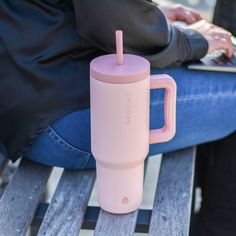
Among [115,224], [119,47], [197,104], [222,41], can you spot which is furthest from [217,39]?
[115,224]

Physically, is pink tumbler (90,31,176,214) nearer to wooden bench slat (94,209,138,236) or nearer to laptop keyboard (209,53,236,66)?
wooden bench slat (94,209,138,236)

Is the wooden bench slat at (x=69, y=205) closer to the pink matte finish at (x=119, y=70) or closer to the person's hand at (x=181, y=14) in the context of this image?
the pink matte finish at (x=119, y=70)

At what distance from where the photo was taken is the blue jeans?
1331mm

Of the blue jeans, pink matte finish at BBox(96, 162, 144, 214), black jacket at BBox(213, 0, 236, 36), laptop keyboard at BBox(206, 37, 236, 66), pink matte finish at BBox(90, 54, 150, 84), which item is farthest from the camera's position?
black jacket at BBox(213, 0, 236, 36)

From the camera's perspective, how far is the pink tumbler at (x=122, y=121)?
1123 mm

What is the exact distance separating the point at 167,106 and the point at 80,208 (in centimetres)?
27

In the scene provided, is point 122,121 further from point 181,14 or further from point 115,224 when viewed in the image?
point 181,14

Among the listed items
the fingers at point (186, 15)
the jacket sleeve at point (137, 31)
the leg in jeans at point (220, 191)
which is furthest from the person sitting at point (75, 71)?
the fingers at point (186, 15)

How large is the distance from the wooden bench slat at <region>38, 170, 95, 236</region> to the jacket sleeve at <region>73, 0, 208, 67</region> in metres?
0.29

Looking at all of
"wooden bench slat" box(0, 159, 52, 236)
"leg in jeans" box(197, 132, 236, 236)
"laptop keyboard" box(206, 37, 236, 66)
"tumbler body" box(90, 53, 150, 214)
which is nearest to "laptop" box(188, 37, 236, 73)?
"laptop keyboard" box(206, 37, 236, 66)

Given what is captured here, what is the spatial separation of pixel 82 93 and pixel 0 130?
Result: 0.65 feet

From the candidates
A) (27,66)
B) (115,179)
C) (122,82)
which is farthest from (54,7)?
(115,179)

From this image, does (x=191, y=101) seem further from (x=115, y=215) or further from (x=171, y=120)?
(x=115, y=215)

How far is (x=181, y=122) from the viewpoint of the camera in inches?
55.1
